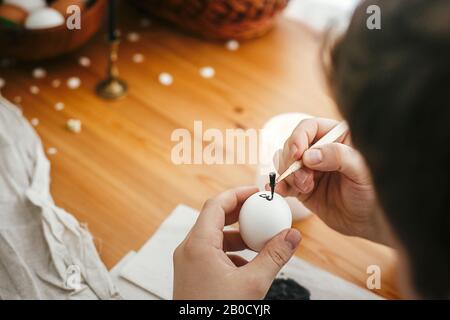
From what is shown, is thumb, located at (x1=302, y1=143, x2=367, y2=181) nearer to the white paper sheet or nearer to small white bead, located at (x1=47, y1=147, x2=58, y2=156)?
the white paper sheet

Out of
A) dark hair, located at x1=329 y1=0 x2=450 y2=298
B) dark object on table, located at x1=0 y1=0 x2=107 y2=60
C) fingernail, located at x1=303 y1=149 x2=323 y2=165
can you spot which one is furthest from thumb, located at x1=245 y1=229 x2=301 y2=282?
dark object on table, located at x1=0 y1=0 x2=107 y2=60

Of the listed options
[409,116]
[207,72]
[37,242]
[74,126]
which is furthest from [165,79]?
[409,116]

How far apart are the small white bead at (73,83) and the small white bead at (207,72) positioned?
0.85 feet

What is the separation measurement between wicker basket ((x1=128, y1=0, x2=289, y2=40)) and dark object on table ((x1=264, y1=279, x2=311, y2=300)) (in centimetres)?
59

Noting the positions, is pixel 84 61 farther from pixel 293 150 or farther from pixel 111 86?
pixel 293 150

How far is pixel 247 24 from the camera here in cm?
116

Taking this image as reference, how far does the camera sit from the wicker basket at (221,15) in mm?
1113

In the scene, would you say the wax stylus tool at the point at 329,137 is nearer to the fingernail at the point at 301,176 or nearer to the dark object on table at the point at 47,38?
the fingernail at the point at 301,176

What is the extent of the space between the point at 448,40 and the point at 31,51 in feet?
2.84

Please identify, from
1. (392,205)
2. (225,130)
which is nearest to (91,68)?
(225,130)

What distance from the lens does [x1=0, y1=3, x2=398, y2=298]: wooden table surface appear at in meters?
0.88

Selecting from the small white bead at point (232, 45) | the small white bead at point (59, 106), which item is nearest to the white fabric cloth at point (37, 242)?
the small white bead at point (59, 106)

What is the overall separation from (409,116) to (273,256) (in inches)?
12.1

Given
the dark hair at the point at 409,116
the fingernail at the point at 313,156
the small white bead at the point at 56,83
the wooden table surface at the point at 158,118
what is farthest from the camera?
the small white bead at the point at 56,83
